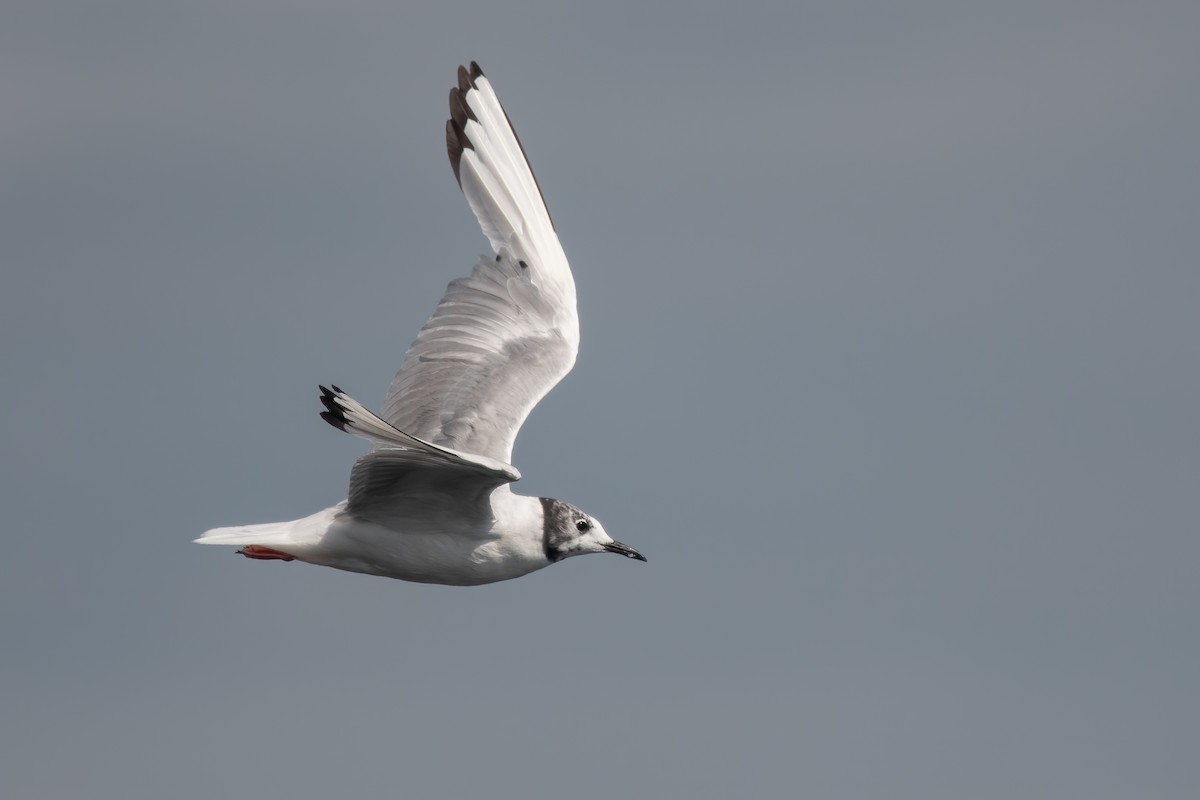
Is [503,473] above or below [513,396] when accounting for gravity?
below

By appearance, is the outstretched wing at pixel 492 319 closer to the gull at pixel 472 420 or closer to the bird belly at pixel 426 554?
the gull at pixel 472 420

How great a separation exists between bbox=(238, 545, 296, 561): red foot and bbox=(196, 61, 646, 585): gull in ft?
0.06

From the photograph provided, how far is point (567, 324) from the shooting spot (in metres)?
17.8

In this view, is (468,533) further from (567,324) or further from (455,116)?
(455,116)

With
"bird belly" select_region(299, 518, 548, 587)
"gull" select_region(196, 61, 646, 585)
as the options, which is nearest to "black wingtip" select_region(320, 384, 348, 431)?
"gull" select_region(196, 61, 646, 585)

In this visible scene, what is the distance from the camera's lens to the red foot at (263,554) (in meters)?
15.4

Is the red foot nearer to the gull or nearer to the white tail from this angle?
the gull

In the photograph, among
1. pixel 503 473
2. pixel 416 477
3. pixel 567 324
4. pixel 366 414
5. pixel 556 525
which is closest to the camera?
pixel 366 414

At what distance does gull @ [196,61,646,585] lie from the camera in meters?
14.2

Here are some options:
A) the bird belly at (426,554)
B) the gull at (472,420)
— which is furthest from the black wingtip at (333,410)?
the bird belly at (426,554)

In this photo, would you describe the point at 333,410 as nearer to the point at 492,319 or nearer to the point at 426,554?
the point at 426,554

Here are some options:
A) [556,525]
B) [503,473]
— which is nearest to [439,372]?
[556,525]

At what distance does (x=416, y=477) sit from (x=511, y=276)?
4.13 meters

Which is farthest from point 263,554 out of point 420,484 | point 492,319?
point 492,319
